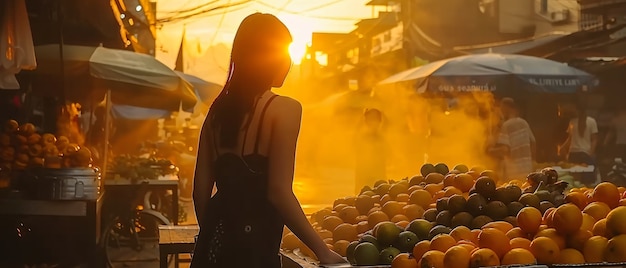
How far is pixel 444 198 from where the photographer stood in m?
4.08

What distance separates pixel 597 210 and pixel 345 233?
1301 millimetres

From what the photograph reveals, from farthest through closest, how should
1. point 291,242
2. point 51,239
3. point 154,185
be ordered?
1. point 154,185
2. point 51,239
3. point 291,242

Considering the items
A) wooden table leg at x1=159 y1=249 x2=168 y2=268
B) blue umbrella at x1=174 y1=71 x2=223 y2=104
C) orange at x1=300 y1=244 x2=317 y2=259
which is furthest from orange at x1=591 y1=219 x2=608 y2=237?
blue umbrella at x1=174 y1=71 x2=223 y2=104

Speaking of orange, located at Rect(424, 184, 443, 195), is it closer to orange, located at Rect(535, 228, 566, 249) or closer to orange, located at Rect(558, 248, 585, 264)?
orange, located at Rect(535, 228, 566, 249)

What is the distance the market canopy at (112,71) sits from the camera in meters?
9.30

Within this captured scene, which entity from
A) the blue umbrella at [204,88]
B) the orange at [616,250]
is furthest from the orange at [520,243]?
the blue umbrella at [204,88]

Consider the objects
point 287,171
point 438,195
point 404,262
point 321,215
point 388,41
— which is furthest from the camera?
point 388,41

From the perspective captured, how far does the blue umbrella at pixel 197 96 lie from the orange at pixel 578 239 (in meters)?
9.79

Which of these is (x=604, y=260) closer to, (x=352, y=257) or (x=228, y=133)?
(x=352, y=257)

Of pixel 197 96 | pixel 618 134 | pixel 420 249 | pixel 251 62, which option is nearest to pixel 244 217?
pixel 251 62

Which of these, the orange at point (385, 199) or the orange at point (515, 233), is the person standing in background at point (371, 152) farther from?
the orange at point (515, 233)

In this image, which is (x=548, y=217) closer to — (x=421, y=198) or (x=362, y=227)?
(x=421, y=198)

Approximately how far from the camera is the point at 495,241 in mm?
3338

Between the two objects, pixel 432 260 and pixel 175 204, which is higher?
A: pixel 432 260
